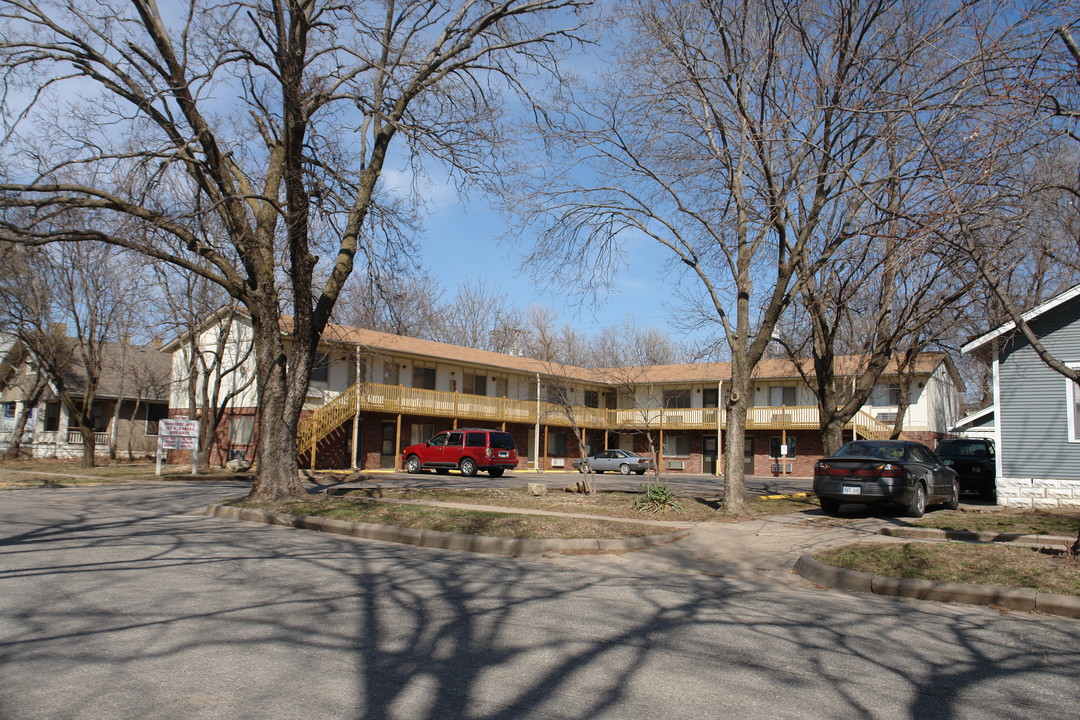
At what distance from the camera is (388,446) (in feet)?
116

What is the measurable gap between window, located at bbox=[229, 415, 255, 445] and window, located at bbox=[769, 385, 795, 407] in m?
28.0

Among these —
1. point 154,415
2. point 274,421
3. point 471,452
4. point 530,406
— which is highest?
point 530,406

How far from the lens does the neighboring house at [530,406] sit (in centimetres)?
3288

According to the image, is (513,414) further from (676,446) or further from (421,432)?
(676,446)

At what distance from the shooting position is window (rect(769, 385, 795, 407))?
43309 millimetres

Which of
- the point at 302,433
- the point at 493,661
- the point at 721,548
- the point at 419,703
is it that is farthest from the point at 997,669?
the point at 302,433

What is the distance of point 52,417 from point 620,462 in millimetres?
31699

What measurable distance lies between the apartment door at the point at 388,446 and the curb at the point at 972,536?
25.8m

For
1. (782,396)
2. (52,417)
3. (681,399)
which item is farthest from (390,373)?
(782,396)

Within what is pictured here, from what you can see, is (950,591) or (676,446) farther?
(676,446)

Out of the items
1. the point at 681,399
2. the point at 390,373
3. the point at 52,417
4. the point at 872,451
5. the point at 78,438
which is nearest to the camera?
the point at 872,451

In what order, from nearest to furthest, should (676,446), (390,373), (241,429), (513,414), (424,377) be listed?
(241,429) < (390,373) < (424,377) < (513,414) < (676,446)

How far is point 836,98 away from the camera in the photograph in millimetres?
12734

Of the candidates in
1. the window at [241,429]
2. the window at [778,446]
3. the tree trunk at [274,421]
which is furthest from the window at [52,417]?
the window at [778,446]
